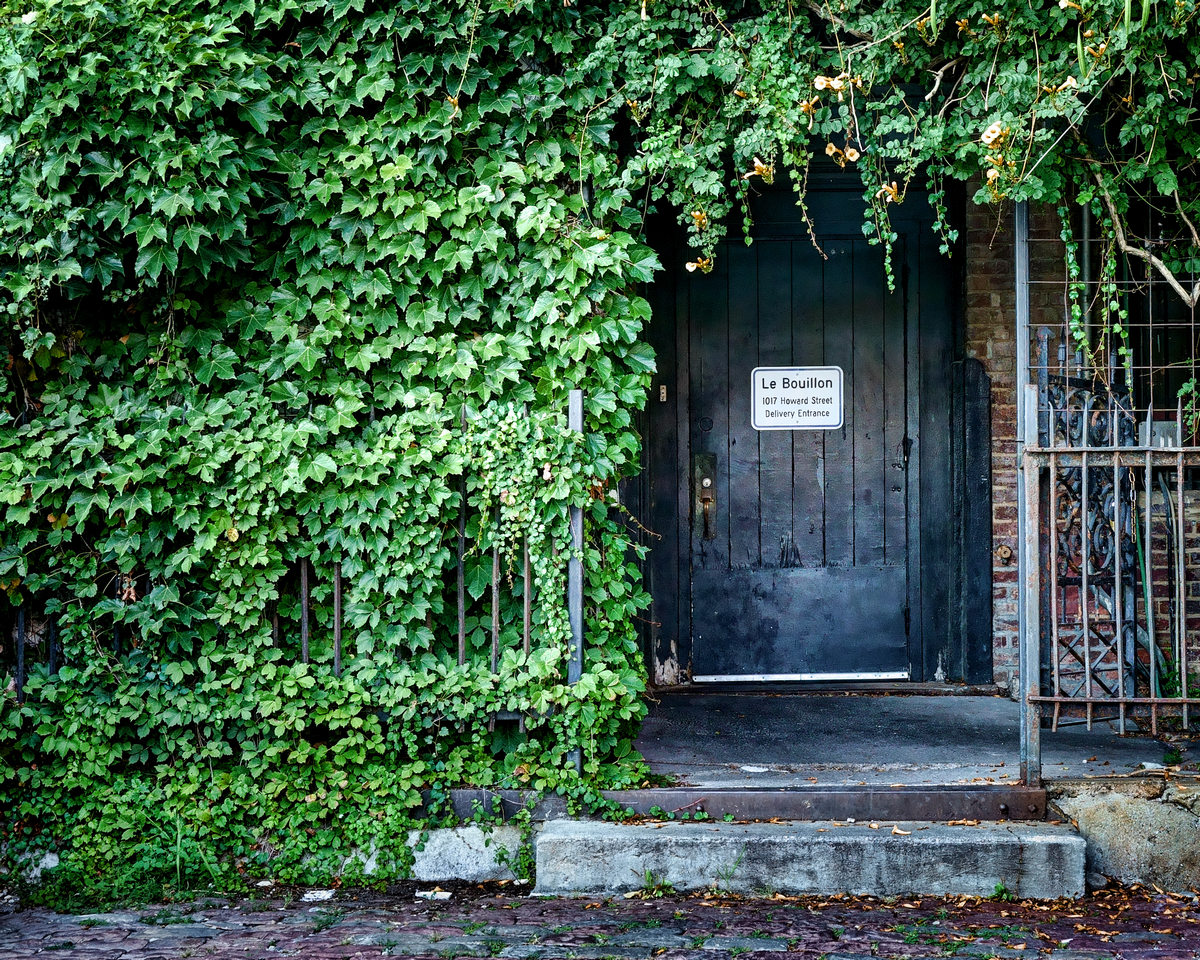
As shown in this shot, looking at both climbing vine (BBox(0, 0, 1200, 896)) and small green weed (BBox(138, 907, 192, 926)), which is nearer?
small green weed (BBox(138, 907, 192, 926))

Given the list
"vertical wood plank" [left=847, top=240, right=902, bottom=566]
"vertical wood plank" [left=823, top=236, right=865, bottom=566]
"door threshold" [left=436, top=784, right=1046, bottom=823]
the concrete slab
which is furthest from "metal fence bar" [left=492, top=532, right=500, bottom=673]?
"vertical wood plank" [left=847, top=240, right=902, bottom=566]

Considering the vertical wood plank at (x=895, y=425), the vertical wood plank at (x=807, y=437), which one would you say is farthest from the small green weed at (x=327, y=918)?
the vertical wood plank at (x=895, y=425)

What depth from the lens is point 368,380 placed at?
421cm

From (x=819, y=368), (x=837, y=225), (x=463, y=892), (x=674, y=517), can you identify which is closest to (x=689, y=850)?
(x=463, y=892)

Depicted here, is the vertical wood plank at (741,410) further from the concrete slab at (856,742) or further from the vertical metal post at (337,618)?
the vertical metal post at (337,618)

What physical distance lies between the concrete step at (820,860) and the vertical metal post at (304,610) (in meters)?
1.18

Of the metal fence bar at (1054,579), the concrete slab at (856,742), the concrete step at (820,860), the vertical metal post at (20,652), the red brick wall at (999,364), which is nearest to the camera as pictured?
the concrete step at (820,860)

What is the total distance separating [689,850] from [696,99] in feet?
9.63

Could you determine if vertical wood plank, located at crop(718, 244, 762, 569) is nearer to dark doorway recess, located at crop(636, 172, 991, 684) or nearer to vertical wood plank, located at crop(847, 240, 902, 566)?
dark doorway recess, located at crop(636, 172, 991, 684)

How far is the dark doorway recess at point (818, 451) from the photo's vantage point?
5.71 metres

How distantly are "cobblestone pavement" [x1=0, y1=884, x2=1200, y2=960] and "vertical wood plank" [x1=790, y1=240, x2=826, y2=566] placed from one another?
2.35 meters

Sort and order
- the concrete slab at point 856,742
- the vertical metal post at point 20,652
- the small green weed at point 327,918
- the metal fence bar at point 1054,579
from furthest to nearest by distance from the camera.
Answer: the concrete slab at point 856,742, the vertical metal post at point 20,652, the metal fence bar at point 1054,579, the small green weed at point 327,918

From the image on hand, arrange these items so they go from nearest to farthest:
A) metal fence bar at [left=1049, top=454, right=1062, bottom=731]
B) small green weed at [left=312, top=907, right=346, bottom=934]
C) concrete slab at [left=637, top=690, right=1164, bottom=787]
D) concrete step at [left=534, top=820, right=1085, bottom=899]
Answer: small green weed at [left=312, top=907, right=346, bottom=934] → concrete step at [left=534, top=820, right=1085, bottom=899] → metal fence bar at [left=1049, top=454, right=1062, bottom=731] → concrete slab at [left=637, top=690, right=1164, bottom=787]

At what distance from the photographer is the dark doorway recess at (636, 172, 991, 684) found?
18.7ft
